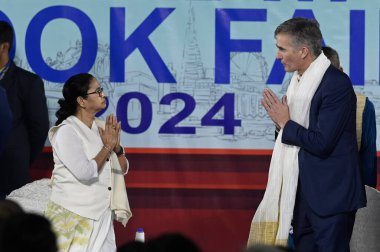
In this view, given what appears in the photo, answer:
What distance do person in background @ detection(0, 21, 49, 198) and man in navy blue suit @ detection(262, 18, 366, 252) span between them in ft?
6.04

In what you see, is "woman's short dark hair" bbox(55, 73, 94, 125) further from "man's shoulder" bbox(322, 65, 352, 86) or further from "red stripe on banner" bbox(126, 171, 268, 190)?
"man's shoulder" bbox(322, 65, 352, 86)

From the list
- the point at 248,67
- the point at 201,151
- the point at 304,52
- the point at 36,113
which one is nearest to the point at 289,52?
the point at 304,52

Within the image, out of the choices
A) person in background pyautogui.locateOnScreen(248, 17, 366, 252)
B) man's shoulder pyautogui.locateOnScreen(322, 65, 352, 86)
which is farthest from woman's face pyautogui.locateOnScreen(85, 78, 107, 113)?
man's shoulder pyautogui.locateOnScreen(322, 65, 352, 86)

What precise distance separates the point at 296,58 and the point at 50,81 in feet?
7.03

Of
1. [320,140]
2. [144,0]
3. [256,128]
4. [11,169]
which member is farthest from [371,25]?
[11,169]

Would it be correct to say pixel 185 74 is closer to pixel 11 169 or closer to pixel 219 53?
pixel 219 53

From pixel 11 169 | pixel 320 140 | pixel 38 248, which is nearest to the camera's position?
pixel 38 248

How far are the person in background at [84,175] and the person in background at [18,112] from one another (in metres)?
0.69

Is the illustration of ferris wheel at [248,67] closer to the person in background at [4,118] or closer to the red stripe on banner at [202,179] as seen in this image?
the red stripe on banner at [202,179]

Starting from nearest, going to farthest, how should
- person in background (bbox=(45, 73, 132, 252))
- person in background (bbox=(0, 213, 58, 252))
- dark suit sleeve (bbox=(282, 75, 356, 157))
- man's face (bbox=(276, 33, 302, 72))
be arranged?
person in background (bbox=(0, 213, 58, 252)) < dark suit sleeve (bbox=(282, 75, 356, 157)) < man's face (bbox=(276, 33, 302, 72)) < person in background (bbox=(45, 73, 132, 252))

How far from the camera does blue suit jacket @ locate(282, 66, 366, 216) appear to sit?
4.92 m

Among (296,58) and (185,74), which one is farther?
(185,74)

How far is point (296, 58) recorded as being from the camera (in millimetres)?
5035

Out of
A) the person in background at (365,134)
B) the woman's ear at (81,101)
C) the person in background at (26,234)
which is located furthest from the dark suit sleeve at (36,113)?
the person in background at (26,234)
